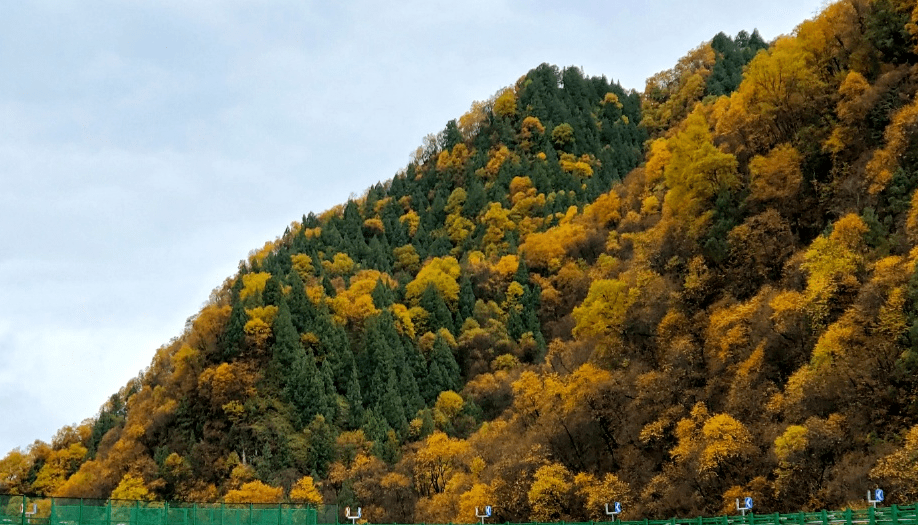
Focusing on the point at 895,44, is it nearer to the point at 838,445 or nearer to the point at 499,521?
the point at 838,445

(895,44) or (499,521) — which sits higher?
(895,44)

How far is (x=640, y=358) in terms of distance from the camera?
100312mm

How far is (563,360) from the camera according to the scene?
119 meters

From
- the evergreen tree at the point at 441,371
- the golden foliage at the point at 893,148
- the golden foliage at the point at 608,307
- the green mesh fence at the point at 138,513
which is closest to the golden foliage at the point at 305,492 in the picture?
the evergreen tree at the point at 441,371

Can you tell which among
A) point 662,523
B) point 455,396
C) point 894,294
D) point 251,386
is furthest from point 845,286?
point 251,386

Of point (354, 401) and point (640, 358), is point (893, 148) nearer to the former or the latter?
point (640, 358)

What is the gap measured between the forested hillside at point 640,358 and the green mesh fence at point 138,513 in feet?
118

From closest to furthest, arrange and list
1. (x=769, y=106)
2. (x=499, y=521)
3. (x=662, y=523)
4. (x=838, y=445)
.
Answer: (x=662, y=523)
(x=838, y=445)
(x=499, y=521)
(x=769, y=106)

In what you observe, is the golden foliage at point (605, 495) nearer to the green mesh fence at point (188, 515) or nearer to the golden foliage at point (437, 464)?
the green mesh fence at point (188, 515)

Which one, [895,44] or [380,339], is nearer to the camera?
[895,44]

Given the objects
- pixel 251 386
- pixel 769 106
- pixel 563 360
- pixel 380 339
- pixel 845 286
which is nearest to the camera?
pixel 845 286

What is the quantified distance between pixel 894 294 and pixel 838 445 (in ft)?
37.6

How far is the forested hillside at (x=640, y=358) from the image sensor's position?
72500mm

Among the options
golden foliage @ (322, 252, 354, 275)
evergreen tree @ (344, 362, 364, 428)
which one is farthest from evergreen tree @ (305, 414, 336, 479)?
golden foliage @ (322, 252, 354, 275)
